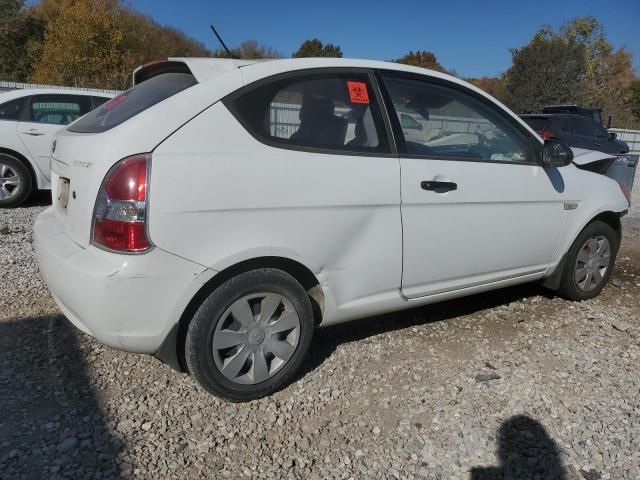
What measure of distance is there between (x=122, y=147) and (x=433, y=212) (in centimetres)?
173

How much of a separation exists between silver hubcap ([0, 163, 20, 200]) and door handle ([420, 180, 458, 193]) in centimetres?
606

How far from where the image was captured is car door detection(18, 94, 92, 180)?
6.91m

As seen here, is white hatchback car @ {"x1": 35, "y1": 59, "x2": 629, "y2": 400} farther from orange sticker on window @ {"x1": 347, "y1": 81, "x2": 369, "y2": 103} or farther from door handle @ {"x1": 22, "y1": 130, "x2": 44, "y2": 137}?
door handle @ {"x1": 22, "y1": 130, "x2": 44, "y2": 137}

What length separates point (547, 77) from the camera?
29.4m

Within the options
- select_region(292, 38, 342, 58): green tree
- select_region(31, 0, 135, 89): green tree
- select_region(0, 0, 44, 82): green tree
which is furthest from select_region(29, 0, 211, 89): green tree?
select_region(292, 38, 342, 58): green tree

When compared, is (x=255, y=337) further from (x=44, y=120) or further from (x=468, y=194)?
(x=44, y=120)

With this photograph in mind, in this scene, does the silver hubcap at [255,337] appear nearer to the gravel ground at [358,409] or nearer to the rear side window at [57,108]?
the gravel ground at [358,409]

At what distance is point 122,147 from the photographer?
229 cm

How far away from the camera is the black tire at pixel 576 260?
4047 mm

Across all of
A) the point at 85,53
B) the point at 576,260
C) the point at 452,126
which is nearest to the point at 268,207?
the point at 452,126

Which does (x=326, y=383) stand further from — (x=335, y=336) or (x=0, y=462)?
(x=0, y=462)

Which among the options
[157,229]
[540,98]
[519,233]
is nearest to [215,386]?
[157,229]

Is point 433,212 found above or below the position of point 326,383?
above

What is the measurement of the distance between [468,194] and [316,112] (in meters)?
1.07
